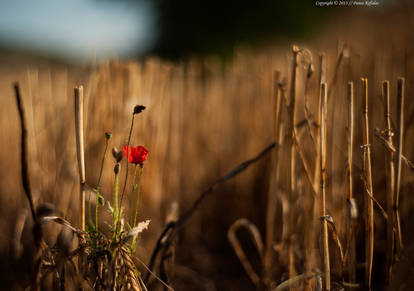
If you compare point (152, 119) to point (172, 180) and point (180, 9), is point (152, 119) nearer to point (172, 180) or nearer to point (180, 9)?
point (172, 180)

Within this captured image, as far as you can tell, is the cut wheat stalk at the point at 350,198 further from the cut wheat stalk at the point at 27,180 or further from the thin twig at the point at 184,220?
the cut wheat stalk at the point at 27,180

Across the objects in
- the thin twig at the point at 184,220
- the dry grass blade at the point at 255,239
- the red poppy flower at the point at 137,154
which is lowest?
the dry grass blade at the point at 255,239

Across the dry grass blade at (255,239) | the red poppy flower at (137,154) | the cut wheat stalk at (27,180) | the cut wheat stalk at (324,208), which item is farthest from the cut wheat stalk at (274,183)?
the cut wheat stalk at (27,180)

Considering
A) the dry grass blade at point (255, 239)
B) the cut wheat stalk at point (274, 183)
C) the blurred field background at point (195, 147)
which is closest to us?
the cut wheat stalk at point (274, 183)

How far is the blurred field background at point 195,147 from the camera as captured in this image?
1046mm

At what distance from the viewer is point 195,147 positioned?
1654mm

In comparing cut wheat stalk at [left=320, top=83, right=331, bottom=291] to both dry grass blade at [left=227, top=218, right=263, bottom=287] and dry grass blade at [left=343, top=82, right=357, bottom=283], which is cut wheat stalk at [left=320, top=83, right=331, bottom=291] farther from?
dry grass blade at [left=227, top=218, right=263, bottom=287]

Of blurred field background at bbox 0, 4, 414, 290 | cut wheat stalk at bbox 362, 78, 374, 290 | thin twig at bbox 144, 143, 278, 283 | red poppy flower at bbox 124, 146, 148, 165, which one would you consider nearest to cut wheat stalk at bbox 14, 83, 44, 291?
red poppy flower at bbox 124, 146, 148, 165

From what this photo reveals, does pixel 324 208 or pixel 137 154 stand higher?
A: pixel 137 154

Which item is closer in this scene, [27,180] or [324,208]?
[27,180]

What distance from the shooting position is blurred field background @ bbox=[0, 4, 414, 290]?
3.43ft

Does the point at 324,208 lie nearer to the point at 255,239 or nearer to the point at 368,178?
the point at 368,178

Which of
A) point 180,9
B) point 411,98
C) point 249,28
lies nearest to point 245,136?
point 411,98

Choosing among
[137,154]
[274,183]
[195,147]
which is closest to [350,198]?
[274,183]
